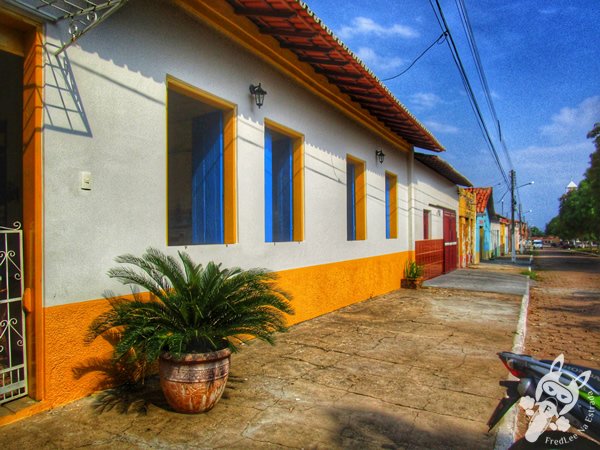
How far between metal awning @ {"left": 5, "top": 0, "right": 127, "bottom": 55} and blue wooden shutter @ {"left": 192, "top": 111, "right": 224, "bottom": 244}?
7.05 feet

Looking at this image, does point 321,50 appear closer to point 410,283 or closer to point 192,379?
point 192,379

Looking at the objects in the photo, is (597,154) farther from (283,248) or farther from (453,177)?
(283,248)

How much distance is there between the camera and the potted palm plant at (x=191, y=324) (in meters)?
3.25

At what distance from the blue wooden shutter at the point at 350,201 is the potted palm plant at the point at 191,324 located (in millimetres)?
5651

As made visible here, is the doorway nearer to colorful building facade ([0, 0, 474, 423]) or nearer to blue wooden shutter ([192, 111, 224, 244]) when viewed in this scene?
→ colorful building facade ([0, 0, 474, 423])

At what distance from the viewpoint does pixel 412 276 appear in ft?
39.3

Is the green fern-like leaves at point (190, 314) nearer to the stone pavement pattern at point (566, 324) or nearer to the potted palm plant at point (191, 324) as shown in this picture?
the potted palm plant at point (191, 324)

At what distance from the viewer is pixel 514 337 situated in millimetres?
6227

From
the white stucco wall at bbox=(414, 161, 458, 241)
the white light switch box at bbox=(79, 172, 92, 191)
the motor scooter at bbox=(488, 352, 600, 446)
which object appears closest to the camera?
the motor scooter at bbox=(488, 352, 600, 446)

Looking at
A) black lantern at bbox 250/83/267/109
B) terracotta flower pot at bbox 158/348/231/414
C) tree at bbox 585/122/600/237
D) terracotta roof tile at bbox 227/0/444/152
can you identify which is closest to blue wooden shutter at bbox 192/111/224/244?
black lantern at bbox 250/83/267/109

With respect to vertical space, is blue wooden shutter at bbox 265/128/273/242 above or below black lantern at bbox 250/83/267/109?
below

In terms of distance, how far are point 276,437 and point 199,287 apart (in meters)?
1.35

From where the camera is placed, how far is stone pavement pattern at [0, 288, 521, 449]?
3031mm

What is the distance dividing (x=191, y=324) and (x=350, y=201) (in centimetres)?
644
